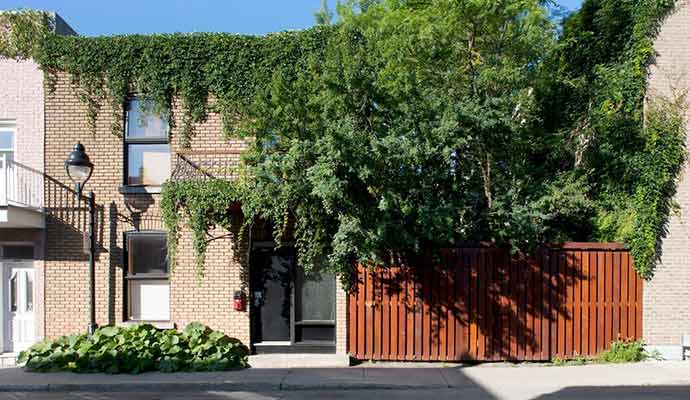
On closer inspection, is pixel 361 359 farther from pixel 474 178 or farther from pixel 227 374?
pixel 474 178

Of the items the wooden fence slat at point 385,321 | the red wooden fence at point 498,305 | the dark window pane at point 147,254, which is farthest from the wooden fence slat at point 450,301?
the dark window pane at point 147,254

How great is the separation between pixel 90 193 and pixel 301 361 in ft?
17.6

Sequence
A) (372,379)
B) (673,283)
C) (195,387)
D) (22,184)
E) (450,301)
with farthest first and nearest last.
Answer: (22,184), (450,301), (673,283), (372,379), (195,387)

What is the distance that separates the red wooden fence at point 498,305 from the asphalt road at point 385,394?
208 cm

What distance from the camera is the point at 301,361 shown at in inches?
480

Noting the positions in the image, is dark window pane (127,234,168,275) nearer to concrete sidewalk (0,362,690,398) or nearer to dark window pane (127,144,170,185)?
dark window pane (127,144,170,185)

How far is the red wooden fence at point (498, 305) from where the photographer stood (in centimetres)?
1212

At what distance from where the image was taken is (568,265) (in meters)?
12.2

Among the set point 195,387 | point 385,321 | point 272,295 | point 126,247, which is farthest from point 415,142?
point 126,247

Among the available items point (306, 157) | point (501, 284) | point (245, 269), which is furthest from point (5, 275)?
point (501, 284)

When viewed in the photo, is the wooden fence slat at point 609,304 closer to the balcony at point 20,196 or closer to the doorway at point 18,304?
the balcony at point 20,196

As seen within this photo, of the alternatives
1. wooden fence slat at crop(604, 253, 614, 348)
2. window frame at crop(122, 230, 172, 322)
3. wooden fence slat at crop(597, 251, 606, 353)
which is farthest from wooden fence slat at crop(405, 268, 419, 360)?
window frame at crop(122, 230, 172, 322)

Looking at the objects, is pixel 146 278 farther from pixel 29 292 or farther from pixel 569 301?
pixel 569 301

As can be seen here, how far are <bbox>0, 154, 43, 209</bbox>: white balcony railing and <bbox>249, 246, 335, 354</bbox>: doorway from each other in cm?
467
